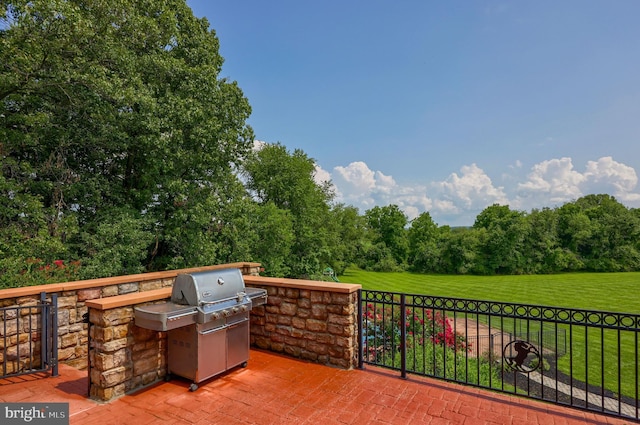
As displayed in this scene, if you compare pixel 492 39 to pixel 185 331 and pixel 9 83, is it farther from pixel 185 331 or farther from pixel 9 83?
pixel 9 83

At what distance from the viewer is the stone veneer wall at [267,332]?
300 centimetres

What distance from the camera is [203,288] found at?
3324 millimetres

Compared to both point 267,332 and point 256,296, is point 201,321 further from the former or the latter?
point 267,332

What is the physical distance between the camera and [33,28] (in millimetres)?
5961

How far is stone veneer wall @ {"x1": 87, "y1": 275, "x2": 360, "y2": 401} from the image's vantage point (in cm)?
300

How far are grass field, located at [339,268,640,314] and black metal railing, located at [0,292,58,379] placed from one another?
17.9 metres

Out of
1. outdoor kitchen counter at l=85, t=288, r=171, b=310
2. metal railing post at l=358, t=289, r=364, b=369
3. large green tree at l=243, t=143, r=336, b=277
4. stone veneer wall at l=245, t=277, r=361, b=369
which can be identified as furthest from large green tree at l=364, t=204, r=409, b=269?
outdoor kitchen counter at l=85, t=288, r=171, b=310

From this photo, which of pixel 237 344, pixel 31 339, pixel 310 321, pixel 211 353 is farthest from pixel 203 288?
pixel 31 339

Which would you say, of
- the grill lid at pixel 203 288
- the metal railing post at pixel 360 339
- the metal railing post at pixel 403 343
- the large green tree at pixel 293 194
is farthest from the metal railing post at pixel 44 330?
the large green tree at pixel 293 194

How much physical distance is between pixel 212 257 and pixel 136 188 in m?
3.33

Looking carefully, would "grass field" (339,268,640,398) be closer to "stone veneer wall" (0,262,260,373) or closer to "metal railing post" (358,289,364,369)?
"metal railing post" (358,289,364,369)

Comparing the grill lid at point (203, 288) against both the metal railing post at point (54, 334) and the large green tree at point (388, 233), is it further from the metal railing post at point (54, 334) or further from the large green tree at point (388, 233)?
the large green tree at point (388, 233)

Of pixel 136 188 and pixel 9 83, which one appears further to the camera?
pixel 136 188

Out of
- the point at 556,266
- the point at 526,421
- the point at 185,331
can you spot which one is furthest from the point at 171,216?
the point at 556,266
